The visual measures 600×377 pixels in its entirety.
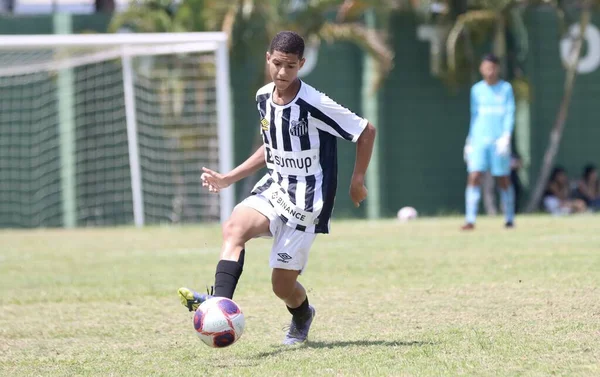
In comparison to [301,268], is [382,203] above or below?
below

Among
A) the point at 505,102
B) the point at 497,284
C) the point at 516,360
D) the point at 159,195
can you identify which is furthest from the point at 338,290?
the point at 159,195

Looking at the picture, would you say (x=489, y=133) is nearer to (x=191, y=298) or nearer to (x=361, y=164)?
(x=361, y=164)

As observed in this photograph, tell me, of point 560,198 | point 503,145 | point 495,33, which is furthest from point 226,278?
point 560,198

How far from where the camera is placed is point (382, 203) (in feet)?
68.1

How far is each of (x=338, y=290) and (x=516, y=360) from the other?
3566 millimetres

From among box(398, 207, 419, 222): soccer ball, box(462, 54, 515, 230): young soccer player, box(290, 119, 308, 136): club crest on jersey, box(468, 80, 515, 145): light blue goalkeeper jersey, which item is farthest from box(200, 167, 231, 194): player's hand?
box(398, 207, 419, 222): soccer ball

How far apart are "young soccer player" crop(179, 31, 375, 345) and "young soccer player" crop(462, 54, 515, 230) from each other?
862 centimetres

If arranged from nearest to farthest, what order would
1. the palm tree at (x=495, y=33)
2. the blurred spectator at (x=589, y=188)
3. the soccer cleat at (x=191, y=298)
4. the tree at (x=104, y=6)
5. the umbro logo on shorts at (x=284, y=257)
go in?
the soccer cleat at (x=191, y=298)
the umbro logo on shorts at (x=284, y=257)
the palm tree at (x=495, y=33)
the blurred spectator at (x=589, y=188)
the tree at (x=104, y=6)

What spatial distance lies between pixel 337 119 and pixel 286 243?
768 mm

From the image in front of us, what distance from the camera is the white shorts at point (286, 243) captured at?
630 centimetres

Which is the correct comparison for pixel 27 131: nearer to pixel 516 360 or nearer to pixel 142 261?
pixel 142 261

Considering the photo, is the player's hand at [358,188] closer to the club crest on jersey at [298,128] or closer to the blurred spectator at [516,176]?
the club crest on jersey at [298,128]

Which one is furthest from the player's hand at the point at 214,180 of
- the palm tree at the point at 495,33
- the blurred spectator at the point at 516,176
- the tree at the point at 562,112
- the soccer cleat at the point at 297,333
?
the tree at the point at 562,112

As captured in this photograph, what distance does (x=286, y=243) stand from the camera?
6.30 meters
